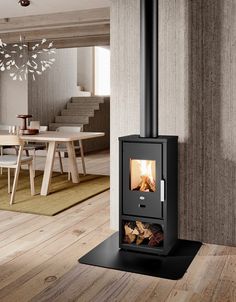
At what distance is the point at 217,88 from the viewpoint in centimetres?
284

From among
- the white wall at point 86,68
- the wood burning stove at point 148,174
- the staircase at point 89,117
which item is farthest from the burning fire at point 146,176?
the white wall at point 86,68

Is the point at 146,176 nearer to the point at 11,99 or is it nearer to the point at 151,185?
the point at 151,185

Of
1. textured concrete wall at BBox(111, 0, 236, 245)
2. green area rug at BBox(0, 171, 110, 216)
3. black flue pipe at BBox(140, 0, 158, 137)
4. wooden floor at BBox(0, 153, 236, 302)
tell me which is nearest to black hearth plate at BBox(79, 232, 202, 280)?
wooden floor at BBox(0, 153, 236, 302)

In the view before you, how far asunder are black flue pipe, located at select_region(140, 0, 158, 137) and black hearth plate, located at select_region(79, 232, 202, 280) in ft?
2.69

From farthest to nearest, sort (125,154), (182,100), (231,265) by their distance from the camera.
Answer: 1. (182,100)
2. (125,154)
3. (231,265)

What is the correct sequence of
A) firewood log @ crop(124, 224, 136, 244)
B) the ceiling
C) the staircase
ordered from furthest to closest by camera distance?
the staircase, the ceiling, firewood log @ crop(124, 224, 136, 244)

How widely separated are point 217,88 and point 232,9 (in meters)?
0.54

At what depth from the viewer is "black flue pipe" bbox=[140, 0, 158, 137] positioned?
8.82ft

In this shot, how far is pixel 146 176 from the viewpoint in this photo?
2.73 metres

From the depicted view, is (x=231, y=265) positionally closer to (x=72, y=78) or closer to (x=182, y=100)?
(x=182, y=100)

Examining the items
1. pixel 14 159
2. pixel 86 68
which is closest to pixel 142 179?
pixel 14 159

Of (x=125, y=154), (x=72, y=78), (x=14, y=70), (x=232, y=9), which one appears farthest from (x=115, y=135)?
(x=72, y=78)

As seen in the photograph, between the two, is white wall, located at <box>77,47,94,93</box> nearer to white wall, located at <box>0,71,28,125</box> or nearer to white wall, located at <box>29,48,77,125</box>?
white wall, located at <box>29,48,77,125</box>

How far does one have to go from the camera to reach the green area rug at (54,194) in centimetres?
399
